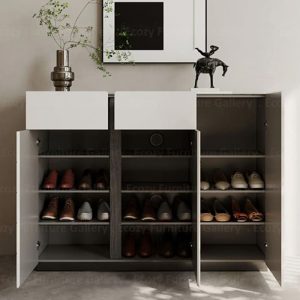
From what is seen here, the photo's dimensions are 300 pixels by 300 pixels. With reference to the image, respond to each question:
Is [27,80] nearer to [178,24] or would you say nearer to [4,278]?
[178,24]

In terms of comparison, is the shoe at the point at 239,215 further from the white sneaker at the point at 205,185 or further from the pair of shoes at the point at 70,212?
the pair of shoes at the point at 70,212

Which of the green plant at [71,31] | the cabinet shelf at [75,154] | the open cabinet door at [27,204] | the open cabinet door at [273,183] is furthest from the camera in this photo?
the green plant at [71,31]

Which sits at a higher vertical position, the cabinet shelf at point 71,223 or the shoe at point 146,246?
the cabinet shelf at point 71,223

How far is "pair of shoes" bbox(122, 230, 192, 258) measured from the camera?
130 inches

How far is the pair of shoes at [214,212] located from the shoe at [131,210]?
416 mm

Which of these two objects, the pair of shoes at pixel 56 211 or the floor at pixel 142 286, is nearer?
the floor at pixel 142 286

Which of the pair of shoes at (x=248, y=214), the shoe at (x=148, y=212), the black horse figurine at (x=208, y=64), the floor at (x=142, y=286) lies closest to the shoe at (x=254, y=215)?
the pair of shoes at (x=248, y=214)

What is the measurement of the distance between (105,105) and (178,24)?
Answer: 2.81 feet

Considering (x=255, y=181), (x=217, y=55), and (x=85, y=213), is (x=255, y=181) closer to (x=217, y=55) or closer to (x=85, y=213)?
(x=217, y=55)

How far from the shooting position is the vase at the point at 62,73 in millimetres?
3305

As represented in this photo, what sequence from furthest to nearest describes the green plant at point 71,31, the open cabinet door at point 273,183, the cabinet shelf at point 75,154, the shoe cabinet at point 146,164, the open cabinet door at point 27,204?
the green plant at point 71,31, the cabinet shelf at point 75,154, the shoe cabinet at point 146,164, the open cabinet door at point 273,183, the open cabinet door at point 27,204

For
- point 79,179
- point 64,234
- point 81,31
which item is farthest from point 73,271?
point 81,31

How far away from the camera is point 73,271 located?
328 cm

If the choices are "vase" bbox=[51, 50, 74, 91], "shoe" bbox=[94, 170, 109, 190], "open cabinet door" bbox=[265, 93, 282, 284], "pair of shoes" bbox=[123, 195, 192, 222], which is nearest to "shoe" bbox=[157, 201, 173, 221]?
"pair of shoes" bbox=[123, 195, 192, 222]
